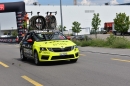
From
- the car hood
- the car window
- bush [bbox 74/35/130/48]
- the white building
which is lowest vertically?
bush [bbox 74/35/130/48]

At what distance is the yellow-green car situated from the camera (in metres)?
12.1

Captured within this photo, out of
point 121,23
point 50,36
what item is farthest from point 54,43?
point 121,23

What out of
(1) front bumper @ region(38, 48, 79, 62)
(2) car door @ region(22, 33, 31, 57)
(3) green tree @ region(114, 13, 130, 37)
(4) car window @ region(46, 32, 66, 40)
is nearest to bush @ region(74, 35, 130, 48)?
(4) car window @ region(46, 32, 66, 40)

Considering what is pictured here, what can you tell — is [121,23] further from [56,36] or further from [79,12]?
[79,12]

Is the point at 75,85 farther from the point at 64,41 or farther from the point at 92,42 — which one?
the point at 92,42

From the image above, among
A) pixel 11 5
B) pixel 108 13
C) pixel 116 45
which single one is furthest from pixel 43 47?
pixel 108 13

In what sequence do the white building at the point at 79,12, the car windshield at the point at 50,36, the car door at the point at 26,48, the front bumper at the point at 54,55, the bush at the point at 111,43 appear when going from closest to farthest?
the front bumper at the point at 54,55
the car windshield at the point at 50,36
the car door at the point at 26,48
the bush at the point at 111,43
the white building at the point at 79,12

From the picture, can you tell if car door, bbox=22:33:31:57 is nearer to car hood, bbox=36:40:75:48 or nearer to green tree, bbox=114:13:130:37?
car hood, bbox=36:40:75:48

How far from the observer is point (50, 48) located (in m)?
12.1

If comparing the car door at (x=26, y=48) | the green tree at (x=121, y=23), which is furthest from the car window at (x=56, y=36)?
the green tree at (x=121, y=23)

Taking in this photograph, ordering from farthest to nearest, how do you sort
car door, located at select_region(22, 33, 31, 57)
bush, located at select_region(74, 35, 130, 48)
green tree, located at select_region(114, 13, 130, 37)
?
green tree, located at select_region(114, 13, 130, 37) → bush, located at select_region(74, 35, 130, 48) → car door, located at select_region(22, 33, 31, 57)

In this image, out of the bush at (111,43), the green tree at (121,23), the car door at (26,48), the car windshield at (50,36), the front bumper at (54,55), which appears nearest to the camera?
the front bumper at (54,55)

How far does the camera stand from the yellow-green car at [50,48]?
12102 millimetres

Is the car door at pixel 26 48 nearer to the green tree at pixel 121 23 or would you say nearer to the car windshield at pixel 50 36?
the car windshield at pixel 50 36
